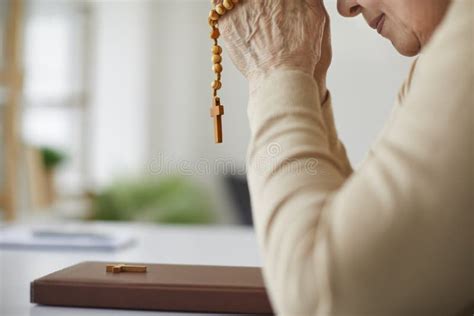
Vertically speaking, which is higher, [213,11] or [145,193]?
[213,11]

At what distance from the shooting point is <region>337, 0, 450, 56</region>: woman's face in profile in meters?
0.71

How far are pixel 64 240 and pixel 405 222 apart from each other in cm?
108

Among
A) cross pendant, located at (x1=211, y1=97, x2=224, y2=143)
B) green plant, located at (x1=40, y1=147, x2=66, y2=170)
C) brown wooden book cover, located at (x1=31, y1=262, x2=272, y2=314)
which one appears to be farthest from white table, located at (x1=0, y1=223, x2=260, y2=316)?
green plant, located at (x1=40, y1=147, x2=66, y2=170)

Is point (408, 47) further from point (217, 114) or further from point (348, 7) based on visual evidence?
point (217, 114)

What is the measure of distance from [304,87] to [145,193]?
4483mm

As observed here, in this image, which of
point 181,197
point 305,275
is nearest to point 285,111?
point 305,275

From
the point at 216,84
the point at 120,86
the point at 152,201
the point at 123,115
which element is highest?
the point at 120,86

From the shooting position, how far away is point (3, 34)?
4.62 metres

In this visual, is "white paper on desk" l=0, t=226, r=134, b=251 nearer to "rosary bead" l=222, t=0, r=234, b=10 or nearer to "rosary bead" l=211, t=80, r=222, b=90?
"rosary bead" l=211, t=80, r=222, b=90

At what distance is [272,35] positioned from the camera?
2.24 ft

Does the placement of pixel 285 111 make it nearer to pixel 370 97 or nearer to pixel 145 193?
pixel 370 97

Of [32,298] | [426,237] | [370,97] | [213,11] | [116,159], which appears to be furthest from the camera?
[116,159]

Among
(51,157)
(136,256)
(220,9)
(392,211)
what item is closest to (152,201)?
(51,157)

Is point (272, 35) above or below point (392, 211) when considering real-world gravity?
above
